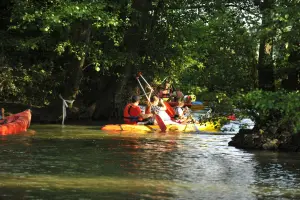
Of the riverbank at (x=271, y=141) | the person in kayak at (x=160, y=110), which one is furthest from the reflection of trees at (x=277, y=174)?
the person in kayak at (x=160, y=110)

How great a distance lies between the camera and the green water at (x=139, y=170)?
35.6 ft

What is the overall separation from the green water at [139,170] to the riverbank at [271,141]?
512mm

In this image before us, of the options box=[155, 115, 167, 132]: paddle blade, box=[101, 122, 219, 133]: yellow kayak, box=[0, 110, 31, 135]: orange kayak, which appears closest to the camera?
box=[0, 110, 31, 135]: orange kayak

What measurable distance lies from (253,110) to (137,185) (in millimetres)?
6784

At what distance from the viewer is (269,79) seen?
18109mm

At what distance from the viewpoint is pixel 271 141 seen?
17938 millimetres

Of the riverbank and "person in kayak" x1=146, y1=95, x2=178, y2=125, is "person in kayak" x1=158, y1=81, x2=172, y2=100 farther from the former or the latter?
the riverbank

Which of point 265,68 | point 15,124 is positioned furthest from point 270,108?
point 15,124

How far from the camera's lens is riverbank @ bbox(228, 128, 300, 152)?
17.6 meters

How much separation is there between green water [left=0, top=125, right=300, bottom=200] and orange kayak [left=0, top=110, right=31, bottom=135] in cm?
60

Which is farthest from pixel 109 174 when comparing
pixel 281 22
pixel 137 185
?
pixel 281 22

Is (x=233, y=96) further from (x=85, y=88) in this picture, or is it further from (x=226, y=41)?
(x=85, y=88)

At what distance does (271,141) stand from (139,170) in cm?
568

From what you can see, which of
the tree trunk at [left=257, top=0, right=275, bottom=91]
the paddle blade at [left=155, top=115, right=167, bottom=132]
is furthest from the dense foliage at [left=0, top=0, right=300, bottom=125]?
the paddle blade at [left=155, top=115, right=167, bottom=132]
